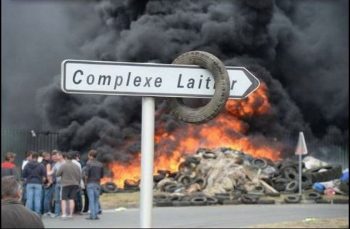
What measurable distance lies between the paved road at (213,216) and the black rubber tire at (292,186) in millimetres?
3362

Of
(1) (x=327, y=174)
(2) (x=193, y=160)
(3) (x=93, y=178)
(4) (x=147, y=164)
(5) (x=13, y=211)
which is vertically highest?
(4) (x=147, y=164)

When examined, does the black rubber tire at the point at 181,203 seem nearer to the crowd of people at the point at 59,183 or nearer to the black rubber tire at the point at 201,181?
the black rubber tire at the point at 201,181

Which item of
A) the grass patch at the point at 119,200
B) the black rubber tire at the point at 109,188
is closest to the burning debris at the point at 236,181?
the black rubber tire at the point at 109,188

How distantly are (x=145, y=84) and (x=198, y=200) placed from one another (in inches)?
537

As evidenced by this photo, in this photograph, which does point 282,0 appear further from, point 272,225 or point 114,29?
point 272,225

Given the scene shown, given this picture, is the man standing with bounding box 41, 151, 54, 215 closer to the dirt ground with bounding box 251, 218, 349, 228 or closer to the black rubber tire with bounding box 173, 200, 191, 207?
the black rubber tire with bounding box 173, 200, 191, 207

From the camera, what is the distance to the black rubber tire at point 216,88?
4.13 metres

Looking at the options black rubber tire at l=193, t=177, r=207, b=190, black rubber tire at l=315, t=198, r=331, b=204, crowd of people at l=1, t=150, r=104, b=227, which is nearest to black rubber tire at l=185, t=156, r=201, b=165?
black rubber tire at l=193, t=177, r=207, b=190

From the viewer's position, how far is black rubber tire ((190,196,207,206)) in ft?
56.6

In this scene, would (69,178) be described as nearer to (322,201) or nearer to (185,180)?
(185,180)

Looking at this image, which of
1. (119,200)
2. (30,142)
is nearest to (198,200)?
(119,200)

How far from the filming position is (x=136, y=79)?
163 inches

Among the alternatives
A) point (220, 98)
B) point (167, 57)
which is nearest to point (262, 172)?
point (167, 57)

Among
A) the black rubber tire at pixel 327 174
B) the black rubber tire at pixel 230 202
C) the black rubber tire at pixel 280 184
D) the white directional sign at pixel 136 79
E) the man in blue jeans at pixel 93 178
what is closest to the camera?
the white directional sign at pixel 136 79
